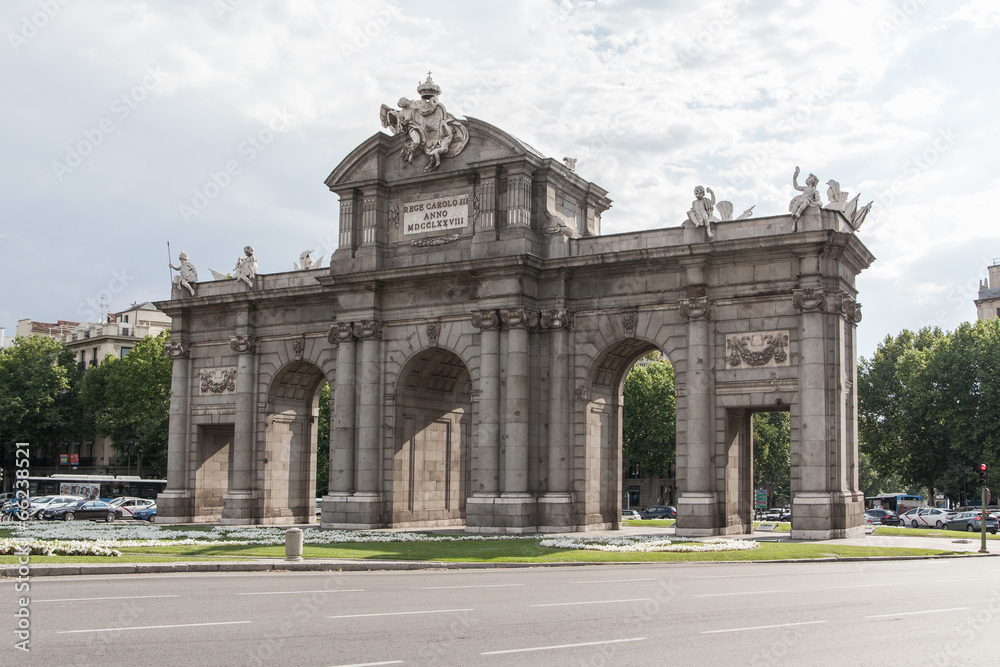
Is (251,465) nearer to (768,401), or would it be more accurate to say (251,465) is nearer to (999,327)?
(768,401)

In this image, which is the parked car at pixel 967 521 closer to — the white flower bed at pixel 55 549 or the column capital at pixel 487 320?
the column capital at pixel 487 320

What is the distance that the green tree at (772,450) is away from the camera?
9406 cm

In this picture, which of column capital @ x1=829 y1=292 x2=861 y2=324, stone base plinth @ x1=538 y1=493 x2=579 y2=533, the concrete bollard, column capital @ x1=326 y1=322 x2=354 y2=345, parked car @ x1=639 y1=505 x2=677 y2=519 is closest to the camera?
the concrete bollard

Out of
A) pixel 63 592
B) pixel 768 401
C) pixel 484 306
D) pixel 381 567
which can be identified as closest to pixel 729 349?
pixel 768 401

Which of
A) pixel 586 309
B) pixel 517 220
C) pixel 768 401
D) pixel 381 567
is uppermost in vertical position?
pixel 517 220

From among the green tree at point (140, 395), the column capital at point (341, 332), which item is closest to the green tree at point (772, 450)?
the green tree at point (140, 395)

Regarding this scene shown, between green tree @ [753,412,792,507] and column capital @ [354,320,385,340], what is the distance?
5259cm

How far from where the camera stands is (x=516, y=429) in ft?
137

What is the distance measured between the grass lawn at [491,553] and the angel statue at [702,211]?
41.5 feet

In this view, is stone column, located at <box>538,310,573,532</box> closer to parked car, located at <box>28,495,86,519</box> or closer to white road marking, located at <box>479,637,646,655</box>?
white road marking, located at <box>479,637,646,655</box>

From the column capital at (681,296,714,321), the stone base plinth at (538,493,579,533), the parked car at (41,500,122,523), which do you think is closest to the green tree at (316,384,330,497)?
the parked car at (41,500,122,523)

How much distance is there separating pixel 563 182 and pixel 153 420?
50.9 m

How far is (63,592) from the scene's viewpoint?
1861 cm

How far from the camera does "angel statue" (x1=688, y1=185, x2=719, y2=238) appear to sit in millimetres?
40000
